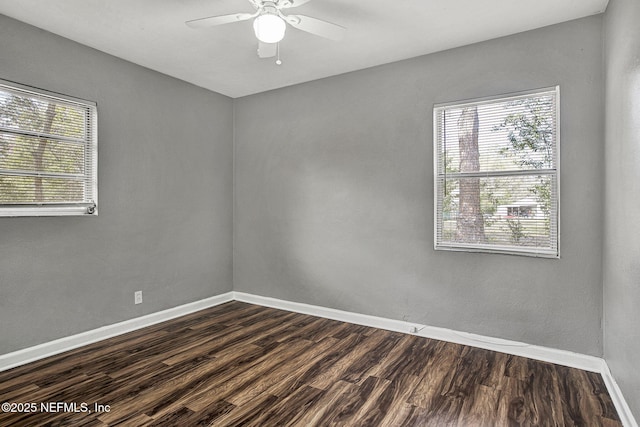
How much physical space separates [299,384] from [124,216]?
2248 mm

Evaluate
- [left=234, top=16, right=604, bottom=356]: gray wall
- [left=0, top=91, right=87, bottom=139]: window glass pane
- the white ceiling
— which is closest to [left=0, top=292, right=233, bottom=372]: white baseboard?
[left=234, top=16, right=604, bottom=356]: gray wall

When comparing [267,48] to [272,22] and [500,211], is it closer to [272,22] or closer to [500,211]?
[272,22]

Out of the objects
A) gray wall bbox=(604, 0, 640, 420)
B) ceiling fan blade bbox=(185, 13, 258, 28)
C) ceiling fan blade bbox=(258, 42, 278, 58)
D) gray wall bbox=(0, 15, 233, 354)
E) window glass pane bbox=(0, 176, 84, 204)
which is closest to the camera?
gray wall bbox=(604, 0, 640, 420)

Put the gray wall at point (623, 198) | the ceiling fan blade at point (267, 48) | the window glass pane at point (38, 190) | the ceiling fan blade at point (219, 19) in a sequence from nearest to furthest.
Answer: the gray wall at point (623, 198), the ceiling fan blade at point (219, 19), the ceiling fan blade at point (267, 48), the window glass pane at point (38, 190)

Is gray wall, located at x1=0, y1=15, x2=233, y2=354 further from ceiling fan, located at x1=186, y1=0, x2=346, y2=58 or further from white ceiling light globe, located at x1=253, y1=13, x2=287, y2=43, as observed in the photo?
white ceiling light globe, located at x1=253, y1=13, x2=287, y2=43

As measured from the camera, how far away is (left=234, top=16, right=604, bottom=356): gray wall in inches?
104

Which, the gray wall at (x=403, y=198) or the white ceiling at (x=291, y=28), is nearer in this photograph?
the white ceiling at (x=291, y=28)

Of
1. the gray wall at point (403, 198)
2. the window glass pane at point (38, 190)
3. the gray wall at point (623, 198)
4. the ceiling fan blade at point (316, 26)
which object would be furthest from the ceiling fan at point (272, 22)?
the window glass pane at point (38, 190)

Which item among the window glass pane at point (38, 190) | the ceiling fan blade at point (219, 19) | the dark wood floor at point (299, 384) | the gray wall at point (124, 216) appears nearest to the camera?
the dark wood floor at point (299, 384)

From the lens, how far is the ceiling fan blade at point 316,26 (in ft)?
7.24

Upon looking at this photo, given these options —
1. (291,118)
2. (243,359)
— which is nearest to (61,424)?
(243,359)

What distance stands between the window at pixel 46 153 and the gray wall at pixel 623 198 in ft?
12.4

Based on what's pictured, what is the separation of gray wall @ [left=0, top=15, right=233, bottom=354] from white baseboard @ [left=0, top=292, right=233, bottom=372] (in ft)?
0.18

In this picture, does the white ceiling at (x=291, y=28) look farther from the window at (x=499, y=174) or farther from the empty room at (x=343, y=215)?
the window at (x=499, y=174)
